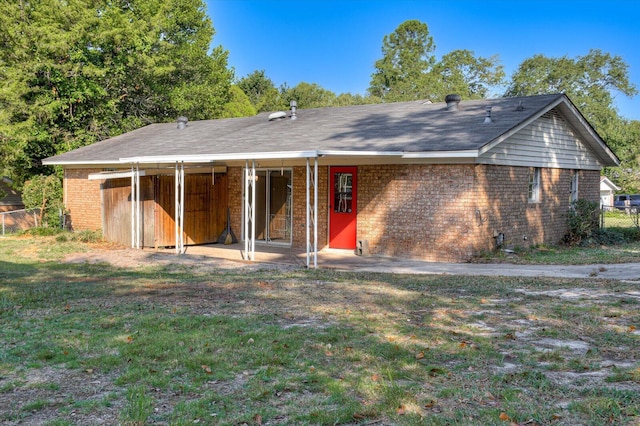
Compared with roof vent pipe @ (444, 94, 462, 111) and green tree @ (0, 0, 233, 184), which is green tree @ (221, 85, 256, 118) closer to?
green tree @ (0, 0, 233, 184)

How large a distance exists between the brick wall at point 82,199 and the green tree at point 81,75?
2.13m

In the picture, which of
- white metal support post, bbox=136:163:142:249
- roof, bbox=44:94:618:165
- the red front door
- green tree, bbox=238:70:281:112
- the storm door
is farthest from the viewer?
green tree, bbox=238:70:281:112

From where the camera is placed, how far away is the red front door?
16.2 m

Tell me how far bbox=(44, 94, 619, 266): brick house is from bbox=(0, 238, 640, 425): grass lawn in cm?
443

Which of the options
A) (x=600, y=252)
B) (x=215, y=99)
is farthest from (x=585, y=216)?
(x=215, y=99)

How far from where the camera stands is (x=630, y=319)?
24.2 feet

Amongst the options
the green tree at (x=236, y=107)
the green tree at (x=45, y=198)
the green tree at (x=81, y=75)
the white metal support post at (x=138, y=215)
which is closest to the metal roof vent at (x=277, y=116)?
the white metal support post at (x=138, y=215)

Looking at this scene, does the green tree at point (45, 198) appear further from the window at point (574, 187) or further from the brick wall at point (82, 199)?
the window at point (574, 187)

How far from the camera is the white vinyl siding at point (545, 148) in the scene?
15.3 m

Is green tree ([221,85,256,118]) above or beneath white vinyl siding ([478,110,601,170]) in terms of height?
above

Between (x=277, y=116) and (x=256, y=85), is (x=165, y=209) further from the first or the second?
(x=256, y=85)

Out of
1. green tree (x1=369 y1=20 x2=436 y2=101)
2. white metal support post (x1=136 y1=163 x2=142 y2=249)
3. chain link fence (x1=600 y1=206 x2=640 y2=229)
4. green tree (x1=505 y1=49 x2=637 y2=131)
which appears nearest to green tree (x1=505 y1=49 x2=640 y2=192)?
green tree (x1=505 y1=49 x2=637 y2=131)

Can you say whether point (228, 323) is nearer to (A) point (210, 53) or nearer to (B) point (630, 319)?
(B) point (630, 319)

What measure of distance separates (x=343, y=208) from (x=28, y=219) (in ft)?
46.0
